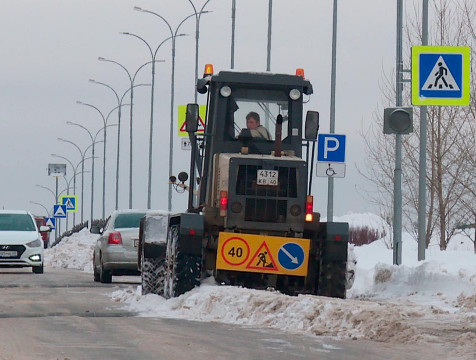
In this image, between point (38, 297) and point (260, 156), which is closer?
point (260, 156)

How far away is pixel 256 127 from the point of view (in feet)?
62.7

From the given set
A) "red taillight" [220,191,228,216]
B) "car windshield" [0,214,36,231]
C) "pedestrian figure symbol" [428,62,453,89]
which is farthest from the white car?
"red taillight" [220,191,228,216]

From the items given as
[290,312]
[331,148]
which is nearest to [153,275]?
[290,312]

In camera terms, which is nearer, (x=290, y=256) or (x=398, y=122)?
(x=290, y=256)

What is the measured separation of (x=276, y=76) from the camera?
19188mm

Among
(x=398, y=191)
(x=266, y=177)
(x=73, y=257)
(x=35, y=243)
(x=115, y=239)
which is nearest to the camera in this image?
(x=266, y=177)

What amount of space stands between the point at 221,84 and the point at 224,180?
1.44 metres

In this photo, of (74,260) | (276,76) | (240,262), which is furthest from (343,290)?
(74,260)

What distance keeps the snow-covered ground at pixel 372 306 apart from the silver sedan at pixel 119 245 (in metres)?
4.84

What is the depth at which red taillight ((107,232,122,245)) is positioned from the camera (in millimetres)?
27578

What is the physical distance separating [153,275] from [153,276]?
15mm

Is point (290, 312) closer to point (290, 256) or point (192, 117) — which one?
point (290, 256)

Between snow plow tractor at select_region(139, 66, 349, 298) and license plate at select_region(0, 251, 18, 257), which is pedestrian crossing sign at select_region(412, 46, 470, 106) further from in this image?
license plate at select_region(0, 251, 18, 257)

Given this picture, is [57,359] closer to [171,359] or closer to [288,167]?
[171,359]
